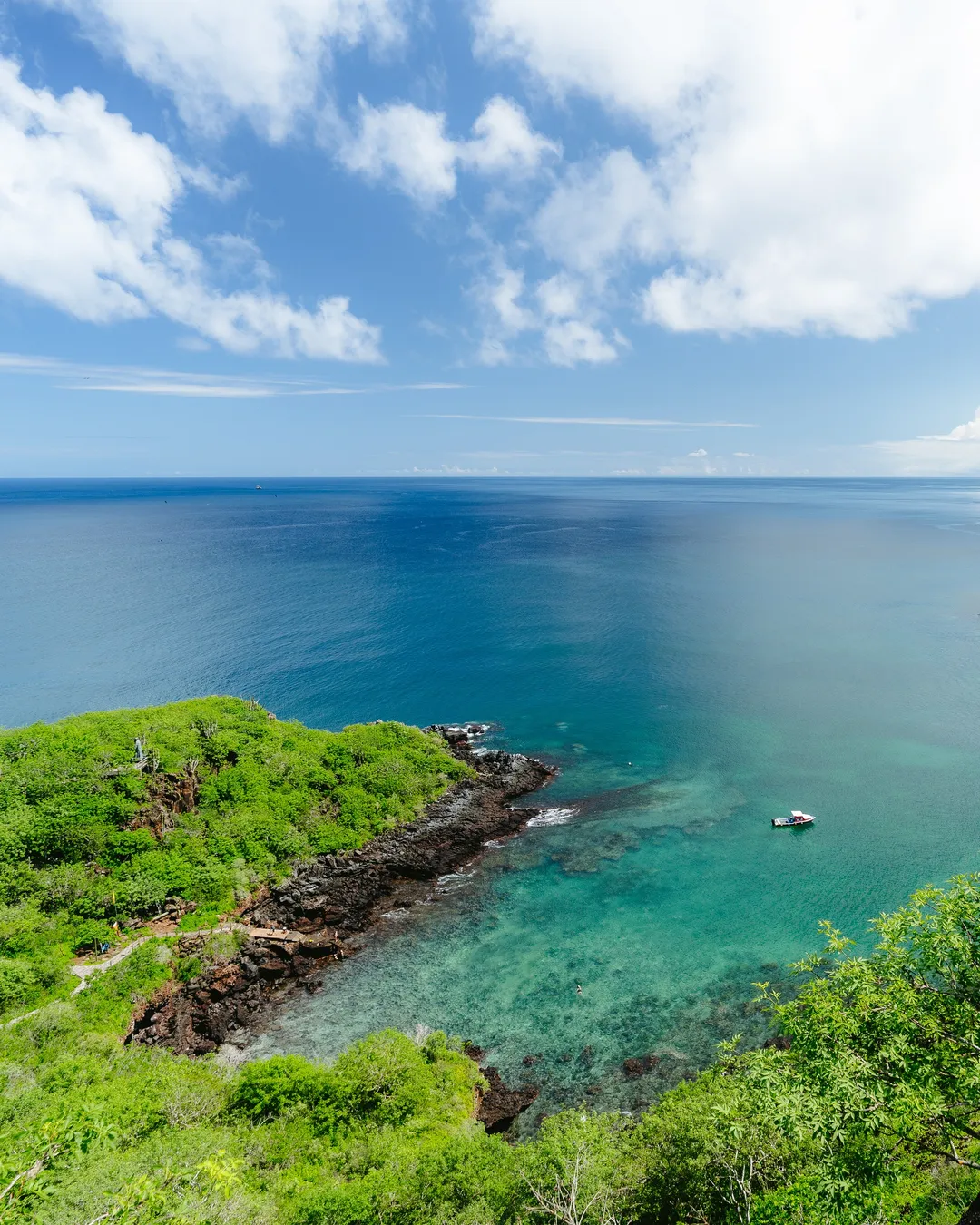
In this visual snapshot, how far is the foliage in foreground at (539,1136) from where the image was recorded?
16859mm

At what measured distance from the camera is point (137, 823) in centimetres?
4919

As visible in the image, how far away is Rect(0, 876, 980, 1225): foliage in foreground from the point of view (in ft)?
55.3

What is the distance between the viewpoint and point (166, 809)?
50.9 metres

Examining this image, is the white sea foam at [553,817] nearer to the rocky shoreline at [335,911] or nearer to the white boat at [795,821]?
the rocky shoreline at [335,911]

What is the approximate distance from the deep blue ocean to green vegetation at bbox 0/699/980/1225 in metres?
6.54

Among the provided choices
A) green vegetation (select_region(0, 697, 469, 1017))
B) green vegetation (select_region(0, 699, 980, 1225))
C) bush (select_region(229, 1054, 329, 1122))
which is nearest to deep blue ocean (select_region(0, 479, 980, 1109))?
green vegetation (select_region(0, 699, 980, 1225))

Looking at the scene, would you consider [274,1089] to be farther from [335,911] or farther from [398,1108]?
[335,911]

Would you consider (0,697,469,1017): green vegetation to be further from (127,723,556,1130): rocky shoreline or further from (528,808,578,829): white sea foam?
(528,808,578,829): white sea foam

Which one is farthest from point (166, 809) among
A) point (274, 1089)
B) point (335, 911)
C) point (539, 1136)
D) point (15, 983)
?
point (539, 1136)

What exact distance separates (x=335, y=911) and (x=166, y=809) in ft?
55.5

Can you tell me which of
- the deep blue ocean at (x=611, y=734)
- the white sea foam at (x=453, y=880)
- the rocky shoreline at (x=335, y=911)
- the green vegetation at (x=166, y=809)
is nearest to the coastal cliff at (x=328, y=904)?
the rocky shoreline at (x=335, y=911)

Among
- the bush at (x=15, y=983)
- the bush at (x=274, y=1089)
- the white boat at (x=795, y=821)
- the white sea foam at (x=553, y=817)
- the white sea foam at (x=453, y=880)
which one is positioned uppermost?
the bush at (x=15, y=983)

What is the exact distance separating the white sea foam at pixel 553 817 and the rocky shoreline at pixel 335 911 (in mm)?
1053

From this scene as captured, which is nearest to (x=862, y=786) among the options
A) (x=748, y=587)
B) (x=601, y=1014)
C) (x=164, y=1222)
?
(x=601, y=1014)
